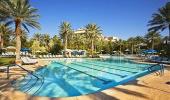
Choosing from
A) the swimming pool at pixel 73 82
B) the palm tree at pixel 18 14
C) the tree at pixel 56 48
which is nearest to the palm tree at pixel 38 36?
the tree at pixel 56 48

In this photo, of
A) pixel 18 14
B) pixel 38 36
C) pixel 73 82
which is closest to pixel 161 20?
pixel 18 14

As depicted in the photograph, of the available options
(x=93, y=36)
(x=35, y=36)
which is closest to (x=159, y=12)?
(x=93, y=36)

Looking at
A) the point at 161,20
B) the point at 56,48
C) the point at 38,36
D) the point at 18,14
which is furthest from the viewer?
the point at 38,36

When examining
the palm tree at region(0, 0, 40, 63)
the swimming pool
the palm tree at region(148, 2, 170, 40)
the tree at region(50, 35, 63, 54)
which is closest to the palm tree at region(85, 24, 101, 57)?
the tree at region(50, 35, 63, 54)

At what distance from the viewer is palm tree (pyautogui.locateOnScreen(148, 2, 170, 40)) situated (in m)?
31.3

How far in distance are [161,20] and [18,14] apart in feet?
64.9

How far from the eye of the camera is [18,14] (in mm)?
25500

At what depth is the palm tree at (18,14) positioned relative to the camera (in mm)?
24717

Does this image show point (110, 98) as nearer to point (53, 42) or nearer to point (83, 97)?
point (83, 97)

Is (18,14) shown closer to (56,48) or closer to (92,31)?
(56,48)

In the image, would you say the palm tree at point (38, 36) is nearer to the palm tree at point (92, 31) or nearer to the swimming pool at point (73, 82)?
the palm tree at point (92, 31)

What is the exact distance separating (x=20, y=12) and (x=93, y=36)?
30650mm

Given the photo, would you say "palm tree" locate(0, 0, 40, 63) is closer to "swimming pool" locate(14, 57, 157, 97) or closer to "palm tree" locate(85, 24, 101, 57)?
"swimming pool" locate(14, 57, 157, 97)

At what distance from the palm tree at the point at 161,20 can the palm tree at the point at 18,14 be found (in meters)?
16.8
